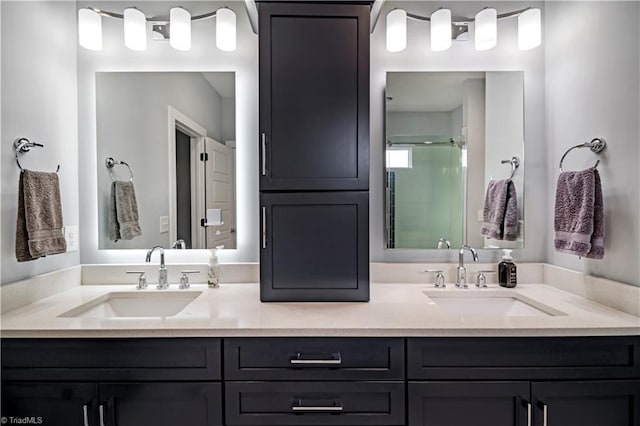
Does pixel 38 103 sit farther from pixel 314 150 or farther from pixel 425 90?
pixel 425 90

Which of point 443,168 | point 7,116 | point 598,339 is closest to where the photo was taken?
point 598,339

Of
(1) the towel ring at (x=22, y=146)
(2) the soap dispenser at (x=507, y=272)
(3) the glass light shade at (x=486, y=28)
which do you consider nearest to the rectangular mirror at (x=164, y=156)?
(1) the towel ring at (x=22, y=146)

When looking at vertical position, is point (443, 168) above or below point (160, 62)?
below

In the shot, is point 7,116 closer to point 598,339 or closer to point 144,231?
point 144,231

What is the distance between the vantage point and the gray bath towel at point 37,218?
1450 millimetres

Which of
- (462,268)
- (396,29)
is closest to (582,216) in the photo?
(462,268)

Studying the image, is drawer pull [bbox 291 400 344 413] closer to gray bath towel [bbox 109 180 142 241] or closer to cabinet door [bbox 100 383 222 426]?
cabinet door [bbox 100 383 222 426]

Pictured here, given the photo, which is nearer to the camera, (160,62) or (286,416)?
(286,416)

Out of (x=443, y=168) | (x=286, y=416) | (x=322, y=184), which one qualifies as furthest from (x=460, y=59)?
(x=286, y=416)

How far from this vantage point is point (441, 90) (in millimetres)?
1898

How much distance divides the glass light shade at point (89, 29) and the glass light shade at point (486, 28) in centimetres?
191

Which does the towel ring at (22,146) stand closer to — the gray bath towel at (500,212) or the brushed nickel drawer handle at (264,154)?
the brushed nickel drawer handle at (264,154)

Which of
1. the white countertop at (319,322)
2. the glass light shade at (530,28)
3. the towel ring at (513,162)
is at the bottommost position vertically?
the white countertop at (319,322)

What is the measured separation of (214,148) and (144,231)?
0.57 m
